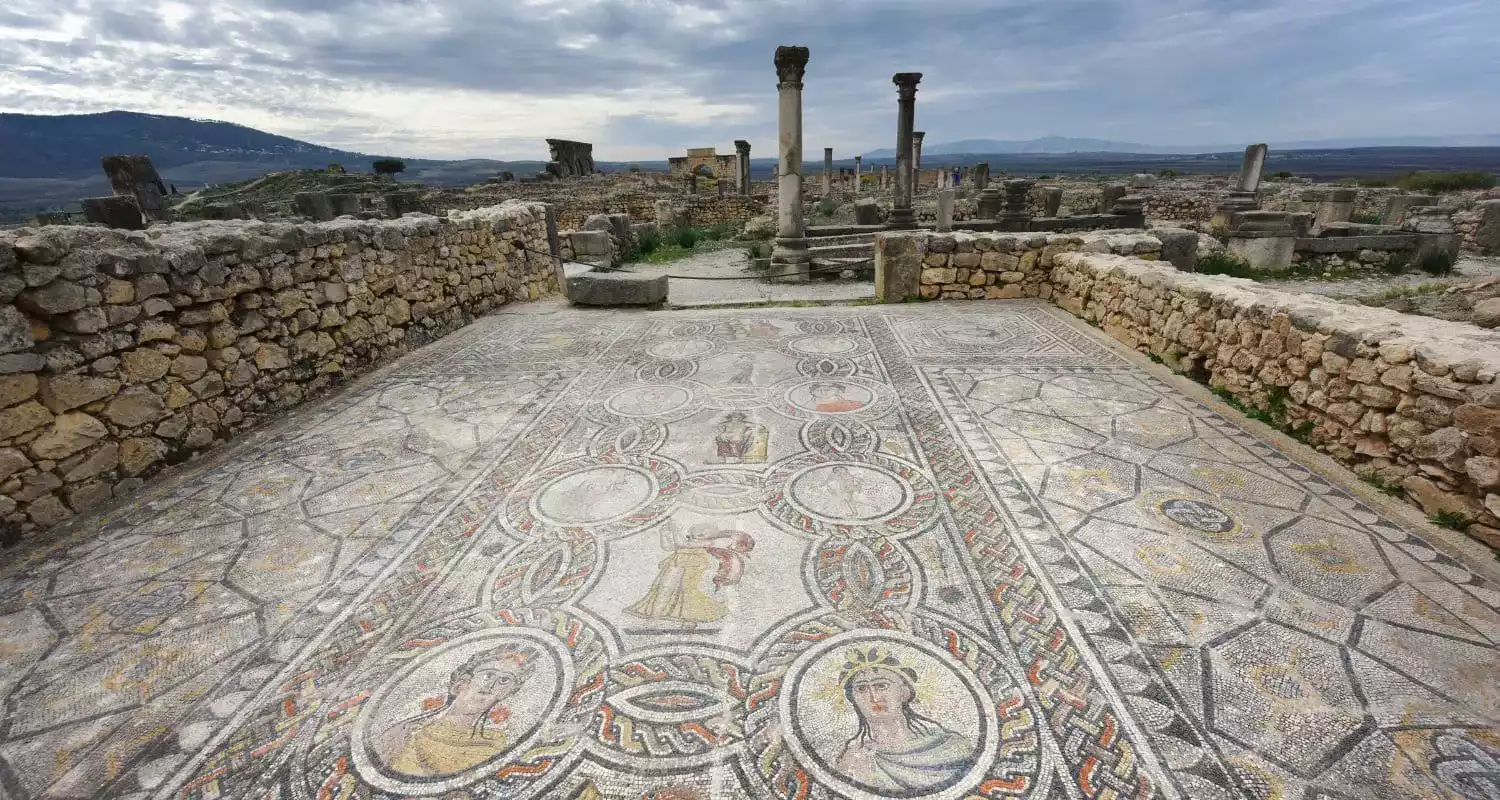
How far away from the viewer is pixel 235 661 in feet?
6.63

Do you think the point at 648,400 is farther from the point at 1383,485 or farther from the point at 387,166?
the point at 387,166

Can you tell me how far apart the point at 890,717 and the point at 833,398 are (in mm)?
2604

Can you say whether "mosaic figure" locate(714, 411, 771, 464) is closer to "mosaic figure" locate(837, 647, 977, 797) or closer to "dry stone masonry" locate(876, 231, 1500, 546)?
"mosaic figure" locate(837, 647, 977, 797)

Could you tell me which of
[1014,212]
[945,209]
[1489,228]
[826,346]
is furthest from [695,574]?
[1489,228]

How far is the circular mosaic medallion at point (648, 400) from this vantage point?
4047 millimetres

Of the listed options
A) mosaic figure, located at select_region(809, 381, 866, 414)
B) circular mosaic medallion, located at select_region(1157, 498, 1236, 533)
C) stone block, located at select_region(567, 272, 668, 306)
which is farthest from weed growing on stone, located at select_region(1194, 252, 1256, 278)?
stone block, located at select_region(567, 272, 668, 306)

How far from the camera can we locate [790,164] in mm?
9977

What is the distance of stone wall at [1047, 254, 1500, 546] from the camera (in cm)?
241

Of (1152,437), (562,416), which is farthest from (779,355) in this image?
(1152,437)

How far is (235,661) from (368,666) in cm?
49

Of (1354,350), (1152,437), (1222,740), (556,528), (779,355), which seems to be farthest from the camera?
(779,355)

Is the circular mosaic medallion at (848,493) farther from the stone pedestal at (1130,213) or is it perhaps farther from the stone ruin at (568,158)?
the stone ruin at (568,158)

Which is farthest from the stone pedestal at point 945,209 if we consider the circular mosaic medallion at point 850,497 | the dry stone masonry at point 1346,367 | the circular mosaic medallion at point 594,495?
the circular mosaic medallion at point 594,495

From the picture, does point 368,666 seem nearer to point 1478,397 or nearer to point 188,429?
point 188,429
